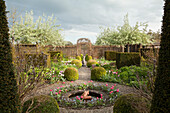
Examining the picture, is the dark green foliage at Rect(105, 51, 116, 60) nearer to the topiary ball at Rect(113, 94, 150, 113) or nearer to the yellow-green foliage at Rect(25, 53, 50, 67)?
the yellow-green foliage at Rect(25, 53, 50, 67)

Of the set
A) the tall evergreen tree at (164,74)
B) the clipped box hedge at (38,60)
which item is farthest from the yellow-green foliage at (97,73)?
the tall evergreen tree at (164,74)

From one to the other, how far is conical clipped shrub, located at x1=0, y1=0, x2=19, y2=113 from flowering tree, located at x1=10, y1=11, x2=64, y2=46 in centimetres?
1246

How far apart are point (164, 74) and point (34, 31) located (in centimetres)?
1470

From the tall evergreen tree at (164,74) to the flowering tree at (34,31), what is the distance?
13506mm

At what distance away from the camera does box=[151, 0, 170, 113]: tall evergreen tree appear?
1.45m

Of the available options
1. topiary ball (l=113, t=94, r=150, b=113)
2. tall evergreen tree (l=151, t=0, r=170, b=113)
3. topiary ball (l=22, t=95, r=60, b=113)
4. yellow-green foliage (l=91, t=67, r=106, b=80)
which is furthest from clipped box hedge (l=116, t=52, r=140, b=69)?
tall evergreen tree (l=151, t=0, r=170, b=113)

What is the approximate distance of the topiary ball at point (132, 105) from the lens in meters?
2.13

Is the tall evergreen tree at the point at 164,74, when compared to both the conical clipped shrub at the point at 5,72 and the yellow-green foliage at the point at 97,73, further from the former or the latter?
the yellow-green foliage at the point at 97,73

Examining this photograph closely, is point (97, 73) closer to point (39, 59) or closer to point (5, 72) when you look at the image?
point (39, 59)

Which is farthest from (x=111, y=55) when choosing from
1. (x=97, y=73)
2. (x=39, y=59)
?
(x=39, y=59)

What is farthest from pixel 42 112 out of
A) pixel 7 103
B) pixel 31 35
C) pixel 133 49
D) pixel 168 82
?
pixel 133 49

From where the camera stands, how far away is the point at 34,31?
14148 mm

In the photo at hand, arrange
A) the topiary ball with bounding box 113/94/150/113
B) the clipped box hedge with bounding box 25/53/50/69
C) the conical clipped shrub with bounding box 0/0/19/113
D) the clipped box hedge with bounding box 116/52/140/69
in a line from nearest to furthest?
the conical clipped shrub with bounding box 0/0/19/113 → the topiary ball with bounding box 113/94/150/113 → the clipped box hedge with bounding box 25/53/50/69 → the clipped box hedge with bounding box 116/52/140/69

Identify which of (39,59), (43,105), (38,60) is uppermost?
(39,59)
